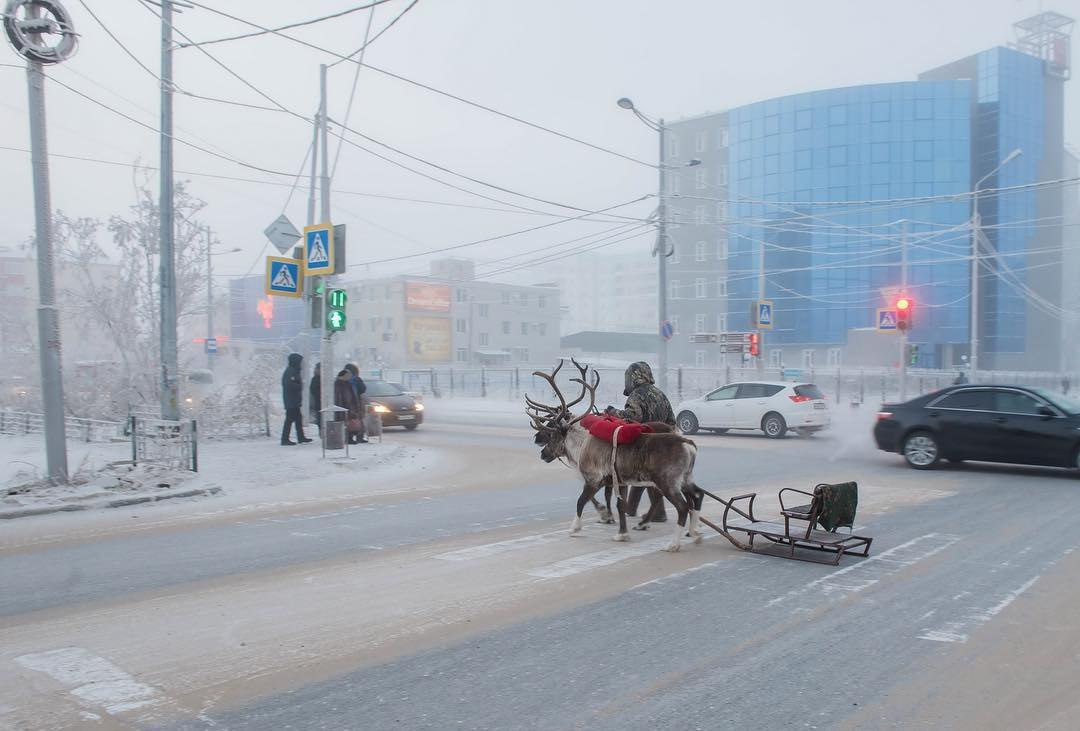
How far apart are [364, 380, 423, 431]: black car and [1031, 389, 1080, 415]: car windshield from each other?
56.1ft

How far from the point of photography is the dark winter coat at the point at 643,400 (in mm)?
8773

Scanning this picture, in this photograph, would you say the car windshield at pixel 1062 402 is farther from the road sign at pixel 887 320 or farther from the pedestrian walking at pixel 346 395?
the pedestrian walking at pixel 346 395

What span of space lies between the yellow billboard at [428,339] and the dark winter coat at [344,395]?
4283cm

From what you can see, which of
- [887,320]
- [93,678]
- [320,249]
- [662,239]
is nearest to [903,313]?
[887,320]

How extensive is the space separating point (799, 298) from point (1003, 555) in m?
59.8

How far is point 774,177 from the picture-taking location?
64938mm

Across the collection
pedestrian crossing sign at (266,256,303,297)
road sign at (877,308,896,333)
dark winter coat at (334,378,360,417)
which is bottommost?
dark winter coat at (334,378,360,417)

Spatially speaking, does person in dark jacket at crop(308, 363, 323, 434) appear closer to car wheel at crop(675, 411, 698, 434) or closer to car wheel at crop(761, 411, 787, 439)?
car wheel at crop(675, 411, 698, 434)

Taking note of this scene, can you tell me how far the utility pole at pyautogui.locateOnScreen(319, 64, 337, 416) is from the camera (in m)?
17.2

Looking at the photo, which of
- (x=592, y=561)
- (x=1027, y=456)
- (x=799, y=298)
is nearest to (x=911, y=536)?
(x=592, y=561)

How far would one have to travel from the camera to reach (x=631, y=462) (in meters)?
8.18

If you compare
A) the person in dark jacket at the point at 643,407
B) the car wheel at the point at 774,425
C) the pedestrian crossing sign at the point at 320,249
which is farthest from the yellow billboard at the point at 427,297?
the person in dark jacket at the point at 643,407

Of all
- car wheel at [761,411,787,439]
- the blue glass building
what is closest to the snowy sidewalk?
car wheel at [761,411,787,439]

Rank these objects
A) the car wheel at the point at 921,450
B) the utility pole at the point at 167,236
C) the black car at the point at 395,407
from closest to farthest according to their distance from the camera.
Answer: the car wheel at the point at 921,450 → the utility pole at the point at 167,236 → the black car at the point at 395,407
